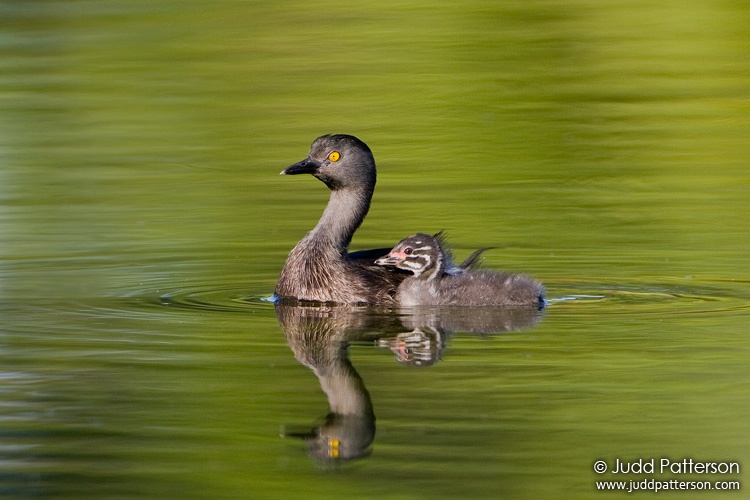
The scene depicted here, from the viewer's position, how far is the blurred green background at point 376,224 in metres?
6.61

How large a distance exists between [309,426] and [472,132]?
436 inches

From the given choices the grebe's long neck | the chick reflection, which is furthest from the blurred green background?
the grebe's long neck

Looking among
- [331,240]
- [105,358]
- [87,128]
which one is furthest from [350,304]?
[87,128]

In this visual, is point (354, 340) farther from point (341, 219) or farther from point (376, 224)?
point (376, 224)

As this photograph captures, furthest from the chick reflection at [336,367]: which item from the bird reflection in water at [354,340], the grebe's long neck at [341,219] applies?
the grebe's long neck at [341,219]

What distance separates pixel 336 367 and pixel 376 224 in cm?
478

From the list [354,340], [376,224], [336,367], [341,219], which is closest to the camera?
[336,367]

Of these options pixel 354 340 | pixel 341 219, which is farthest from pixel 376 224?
pixel 354 340

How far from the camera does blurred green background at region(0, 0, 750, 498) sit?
260 inches

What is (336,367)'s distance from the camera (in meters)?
8.07

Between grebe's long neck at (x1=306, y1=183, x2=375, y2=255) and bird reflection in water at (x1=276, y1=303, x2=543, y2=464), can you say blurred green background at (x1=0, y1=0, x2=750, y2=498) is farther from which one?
grebe's long neck at (x1=306, y1=183, x2=375, y2=255)

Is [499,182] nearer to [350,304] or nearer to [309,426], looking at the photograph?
[350,304]

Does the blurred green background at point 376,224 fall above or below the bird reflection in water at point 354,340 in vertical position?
above

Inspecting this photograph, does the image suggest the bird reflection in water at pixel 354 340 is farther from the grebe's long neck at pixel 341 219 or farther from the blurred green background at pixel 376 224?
the grebe's long neck at pixel 341 219
